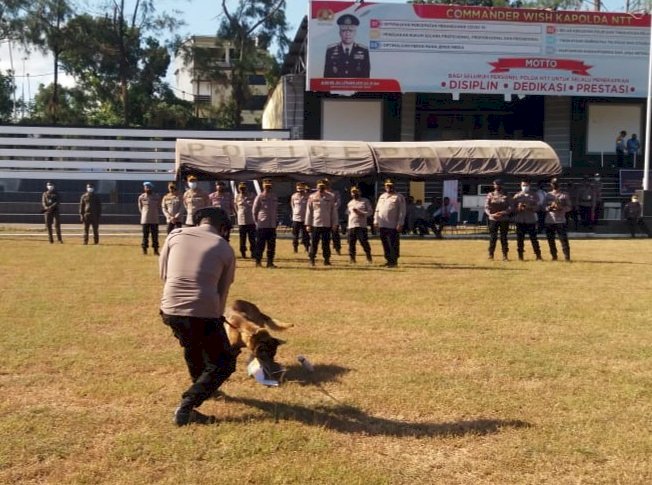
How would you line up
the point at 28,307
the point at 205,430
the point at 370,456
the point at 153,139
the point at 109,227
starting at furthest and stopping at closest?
the point at 153,139 → the point at 109,227 → the point at 28,307 → the point at 205,430 → the point at 370,456

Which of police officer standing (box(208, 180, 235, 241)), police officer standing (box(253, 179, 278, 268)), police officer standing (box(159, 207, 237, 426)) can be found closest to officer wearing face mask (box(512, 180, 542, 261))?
police officer standing (box(253, 179, 278, 268))

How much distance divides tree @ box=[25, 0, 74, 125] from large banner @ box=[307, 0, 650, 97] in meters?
19.5

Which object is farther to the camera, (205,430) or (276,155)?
(276,155)

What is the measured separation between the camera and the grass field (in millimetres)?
4145

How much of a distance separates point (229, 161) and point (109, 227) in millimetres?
8913

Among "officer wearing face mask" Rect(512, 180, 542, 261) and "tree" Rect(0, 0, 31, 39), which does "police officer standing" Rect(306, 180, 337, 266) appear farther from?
"tree" Rect(0, 0, 31, 39)

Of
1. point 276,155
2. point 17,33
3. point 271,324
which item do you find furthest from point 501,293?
point 17,33

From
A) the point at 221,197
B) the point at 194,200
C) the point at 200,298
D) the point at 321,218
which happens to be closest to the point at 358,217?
the point at 321,218

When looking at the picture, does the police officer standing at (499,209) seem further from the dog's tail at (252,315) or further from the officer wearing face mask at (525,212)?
the dog's tail at (252,315)

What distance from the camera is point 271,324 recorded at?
249 inches

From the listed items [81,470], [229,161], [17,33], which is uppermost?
[17,33]

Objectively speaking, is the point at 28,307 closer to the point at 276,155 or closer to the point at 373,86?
the point at 276,155

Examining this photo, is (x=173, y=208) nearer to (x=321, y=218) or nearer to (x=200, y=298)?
(x=321, y=218)

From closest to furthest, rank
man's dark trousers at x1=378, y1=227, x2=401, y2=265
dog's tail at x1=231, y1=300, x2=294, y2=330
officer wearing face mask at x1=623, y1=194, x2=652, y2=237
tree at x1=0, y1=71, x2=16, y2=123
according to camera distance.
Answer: dog's tail at x1=231, y1=300, x2=294, y2=330
man's dark trousers at x1=378, y1=227, x2=401, y2=265
officer wearing face mask at x1=623, y1=194, x2=652, y2=237
tree at x1=0, y1=71, x2=16, y2=123
